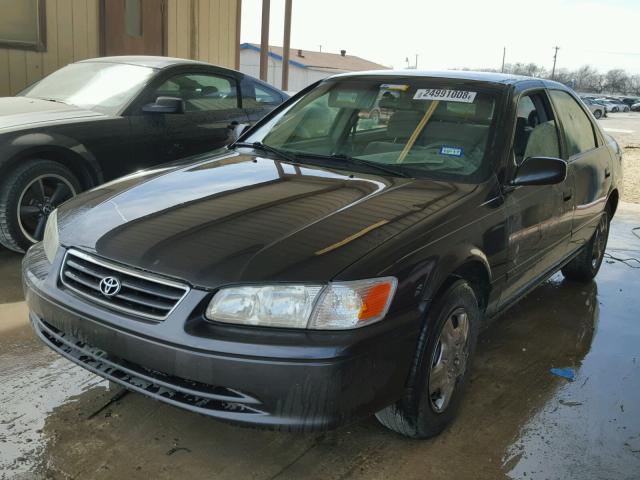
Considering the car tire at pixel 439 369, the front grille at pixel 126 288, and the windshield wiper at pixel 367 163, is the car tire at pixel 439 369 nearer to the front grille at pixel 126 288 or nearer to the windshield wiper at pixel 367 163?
the windshield wiper at pixel 367 163

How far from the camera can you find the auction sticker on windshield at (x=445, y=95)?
3402mm

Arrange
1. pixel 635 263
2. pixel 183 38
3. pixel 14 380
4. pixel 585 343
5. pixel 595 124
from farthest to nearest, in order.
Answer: pixel 183 38, pixel 635 263, pixel 595 124, pixel 585 343, pixel 14 380

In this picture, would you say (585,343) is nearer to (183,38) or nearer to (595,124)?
(595,124)

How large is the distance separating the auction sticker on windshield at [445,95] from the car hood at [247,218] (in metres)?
0.65

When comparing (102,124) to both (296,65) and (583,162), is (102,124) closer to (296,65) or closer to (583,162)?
(583,162)

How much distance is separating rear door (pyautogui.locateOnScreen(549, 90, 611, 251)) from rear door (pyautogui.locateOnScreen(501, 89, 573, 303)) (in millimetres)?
156

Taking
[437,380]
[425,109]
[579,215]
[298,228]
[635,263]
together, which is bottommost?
[635,263]

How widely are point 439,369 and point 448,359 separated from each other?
3.2 inches

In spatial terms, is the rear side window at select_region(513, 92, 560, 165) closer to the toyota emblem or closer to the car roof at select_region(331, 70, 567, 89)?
the car roof at select_region(331, 70, 567, 89)

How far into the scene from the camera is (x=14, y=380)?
121 inches

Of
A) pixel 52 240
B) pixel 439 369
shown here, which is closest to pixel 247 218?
pixel 52 240

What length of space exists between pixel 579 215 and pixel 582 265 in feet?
3.13

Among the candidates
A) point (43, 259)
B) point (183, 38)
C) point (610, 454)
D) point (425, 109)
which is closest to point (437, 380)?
point (610, 454)

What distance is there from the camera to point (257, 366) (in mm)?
2096
